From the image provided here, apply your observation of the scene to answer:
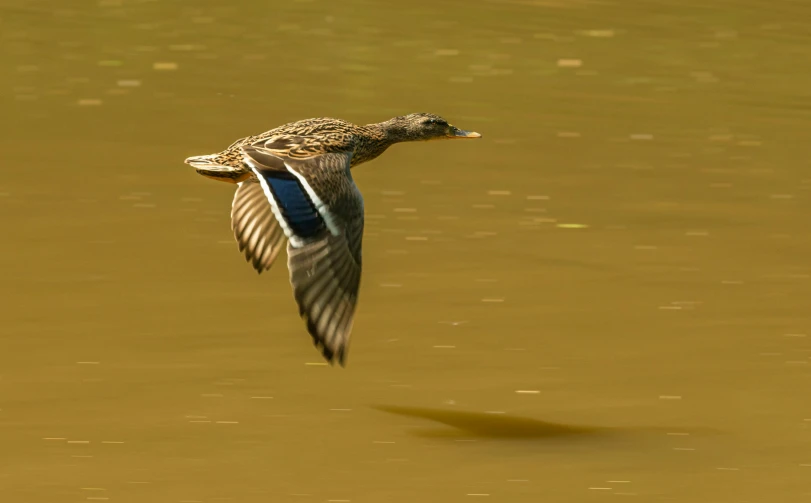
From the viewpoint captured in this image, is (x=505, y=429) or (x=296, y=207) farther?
(x=505, y=429)

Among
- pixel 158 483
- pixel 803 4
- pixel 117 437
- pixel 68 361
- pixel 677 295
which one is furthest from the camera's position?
pixel 803 4

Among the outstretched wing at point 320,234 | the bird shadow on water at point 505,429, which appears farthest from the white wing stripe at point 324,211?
the bird shadow on water at point 505,429

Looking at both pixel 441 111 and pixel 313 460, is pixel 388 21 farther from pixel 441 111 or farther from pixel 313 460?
A: pixel 313 460

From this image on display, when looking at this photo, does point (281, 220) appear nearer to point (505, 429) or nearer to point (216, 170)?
point (216, 170)

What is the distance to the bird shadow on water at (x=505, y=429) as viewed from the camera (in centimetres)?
722

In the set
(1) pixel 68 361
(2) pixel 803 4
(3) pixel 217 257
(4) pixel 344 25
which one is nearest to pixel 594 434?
(1) pixel 68 361

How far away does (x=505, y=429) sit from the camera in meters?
7.32

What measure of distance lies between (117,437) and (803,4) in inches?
538

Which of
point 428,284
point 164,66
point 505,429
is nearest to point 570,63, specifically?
point 164,66

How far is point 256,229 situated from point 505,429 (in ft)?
4.94

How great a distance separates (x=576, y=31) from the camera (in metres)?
17.1

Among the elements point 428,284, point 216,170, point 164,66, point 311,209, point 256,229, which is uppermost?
point 311,209

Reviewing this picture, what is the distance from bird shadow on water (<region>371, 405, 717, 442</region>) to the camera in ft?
23.7

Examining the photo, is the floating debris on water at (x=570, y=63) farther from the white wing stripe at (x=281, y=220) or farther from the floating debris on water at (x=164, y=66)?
the white wing stripe at (x=281, y=220)
